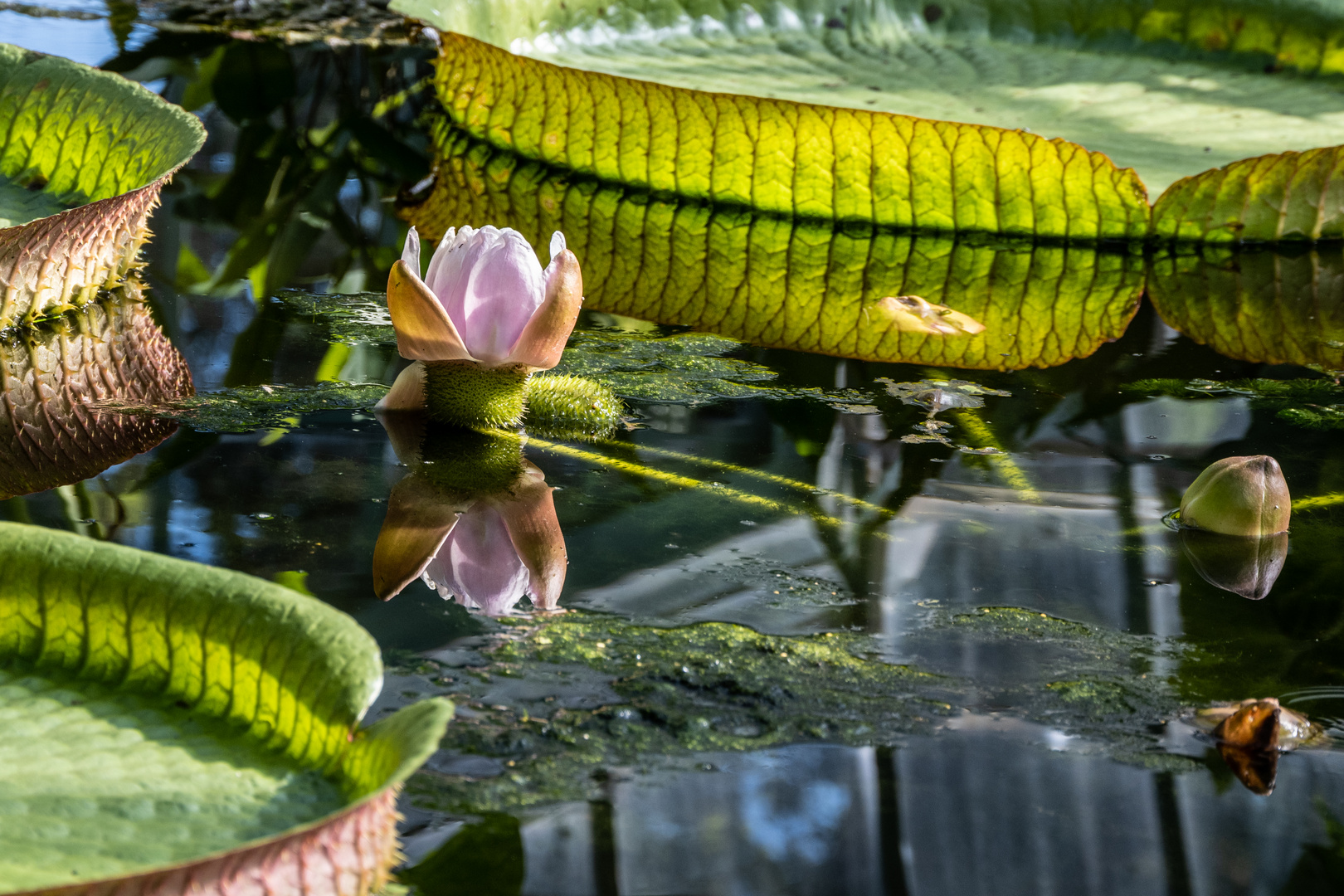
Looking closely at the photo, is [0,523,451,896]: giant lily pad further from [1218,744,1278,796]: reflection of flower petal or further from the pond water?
[1218,744,1278,796]: reflection of flower petal

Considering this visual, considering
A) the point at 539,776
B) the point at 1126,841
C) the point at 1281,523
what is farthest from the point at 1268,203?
the point at 539,776

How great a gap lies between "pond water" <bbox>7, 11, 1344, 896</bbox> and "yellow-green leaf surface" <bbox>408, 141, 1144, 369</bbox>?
0.04ft

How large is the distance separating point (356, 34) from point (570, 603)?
3100mm

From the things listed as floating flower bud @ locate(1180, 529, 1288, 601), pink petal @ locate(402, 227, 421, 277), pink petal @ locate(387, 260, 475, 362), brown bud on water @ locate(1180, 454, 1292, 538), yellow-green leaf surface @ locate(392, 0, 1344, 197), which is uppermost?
yellow-green leaf surface @ locate(392, 0, 1344, 197)

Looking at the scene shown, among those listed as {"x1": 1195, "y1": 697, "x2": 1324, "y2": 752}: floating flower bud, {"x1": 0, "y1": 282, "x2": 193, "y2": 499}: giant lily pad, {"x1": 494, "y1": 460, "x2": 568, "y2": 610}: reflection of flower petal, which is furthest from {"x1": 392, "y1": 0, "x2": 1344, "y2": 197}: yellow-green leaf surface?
{"x1": 1195, "y1": 697, "x2": 1324, "y2": 752}: floating flower bud

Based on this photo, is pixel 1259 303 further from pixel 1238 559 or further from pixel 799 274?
pixel 1238 559

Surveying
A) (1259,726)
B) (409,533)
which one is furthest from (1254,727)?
(409,533)

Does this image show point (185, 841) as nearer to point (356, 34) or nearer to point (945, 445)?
point (945, 445)

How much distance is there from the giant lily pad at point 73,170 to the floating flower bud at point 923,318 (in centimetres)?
105

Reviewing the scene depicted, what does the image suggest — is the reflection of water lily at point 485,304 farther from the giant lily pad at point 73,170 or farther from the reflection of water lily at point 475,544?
the giant lily pad at point 73,170

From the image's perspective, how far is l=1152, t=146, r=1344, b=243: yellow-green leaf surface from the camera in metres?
2.06

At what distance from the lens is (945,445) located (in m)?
1.41

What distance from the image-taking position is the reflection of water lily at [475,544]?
1011 millimetres

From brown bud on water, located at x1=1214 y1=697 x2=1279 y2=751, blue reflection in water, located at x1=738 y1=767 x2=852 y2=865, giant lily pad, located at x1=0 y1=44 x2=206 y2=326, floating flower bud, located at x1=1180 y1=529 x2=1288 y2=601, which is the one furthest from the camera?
giant lily pad, located at x1=0 y1=44 x2=206 y2=326
